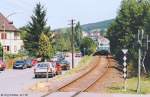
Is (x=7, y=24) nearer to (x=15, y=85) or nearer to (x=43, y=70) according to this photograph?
(x=43, y=70)

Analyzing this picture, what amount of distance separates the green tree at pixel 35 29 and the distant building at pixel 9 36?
20.2ft

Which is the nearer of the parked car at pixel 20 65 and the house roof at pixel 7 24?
the parked car at pixel 20 65

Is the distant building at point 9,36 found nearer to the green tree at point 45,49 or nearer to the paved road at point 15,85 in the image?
the green tree at point 45,49

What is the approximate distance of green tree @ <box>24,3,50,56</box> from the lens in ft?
341

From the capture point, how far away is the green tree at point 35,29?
341ft

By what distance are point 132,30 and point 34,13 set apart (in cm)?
2796

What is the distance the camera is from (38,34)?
10406 centimetres

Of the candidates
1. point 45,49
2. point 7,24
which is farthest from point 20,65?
point 7,24

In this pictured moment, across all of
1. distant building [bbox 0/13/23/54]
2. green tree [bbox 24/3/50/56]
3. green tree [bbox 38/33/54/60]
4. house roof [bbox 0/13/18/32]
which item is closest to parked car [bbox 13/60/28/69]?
green tree [bbox 38/33/54/60]

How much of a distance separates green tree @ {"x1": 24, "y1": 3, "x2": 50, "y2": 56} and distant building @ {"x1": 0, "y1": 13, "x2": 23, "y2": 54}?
6.17m

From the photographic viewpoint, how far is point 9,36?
117 meters

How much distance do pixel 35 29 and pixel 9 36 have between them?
13.7m

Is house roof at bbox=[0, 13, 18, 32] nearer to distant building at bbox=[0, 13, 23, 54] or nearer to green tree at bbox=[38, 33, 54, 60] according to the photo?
distant building at bbox=[0, 13, 23, 54]

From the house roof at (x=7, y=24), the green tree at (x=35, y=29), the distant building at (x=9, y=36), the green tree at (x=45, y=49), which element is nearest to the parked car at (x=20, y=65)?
the green tree at (x=45, y=49)
